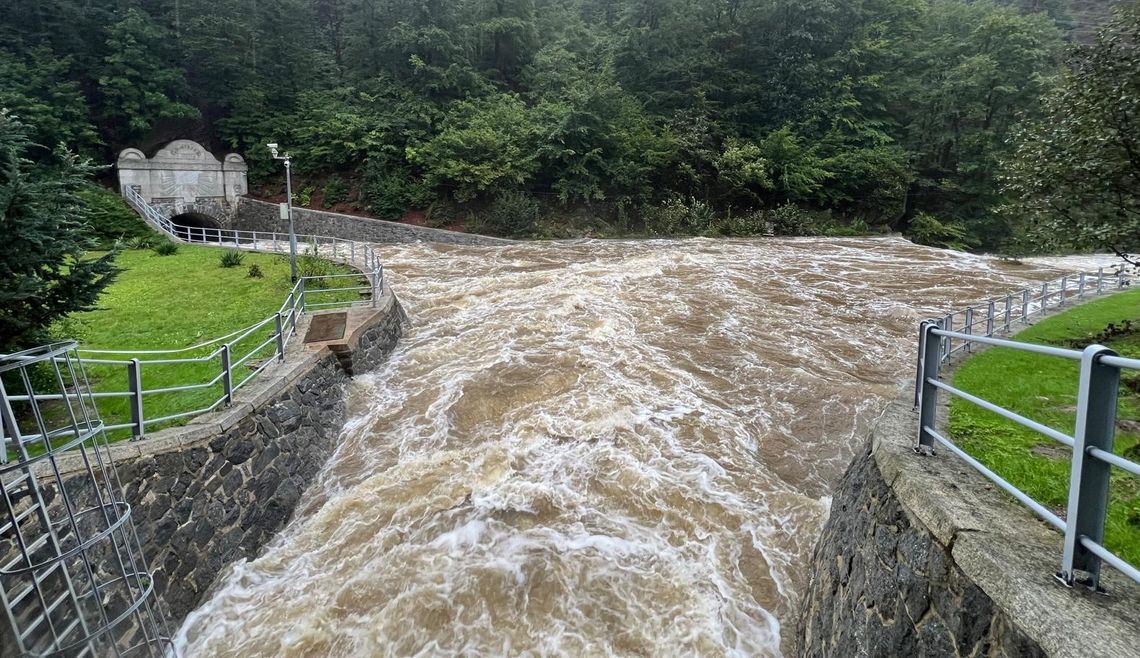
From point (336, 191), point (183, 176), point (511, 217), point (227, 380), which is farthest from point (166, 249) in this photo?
point (227, 380)

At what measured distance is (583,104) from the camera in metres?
32.4

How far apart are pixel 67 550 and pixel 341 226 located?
28.6m

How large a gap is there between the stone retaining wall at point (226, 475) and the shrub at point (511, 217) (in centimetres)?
2161

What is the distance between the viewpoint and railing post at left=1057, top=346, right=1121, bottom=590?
2293mm

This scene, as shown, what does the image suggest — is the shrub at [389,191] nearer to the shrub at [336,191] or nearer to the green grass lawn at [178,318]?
the shrub at [336,191]

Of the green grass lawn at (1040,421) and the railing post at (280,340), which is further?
the railing post at (280,340)

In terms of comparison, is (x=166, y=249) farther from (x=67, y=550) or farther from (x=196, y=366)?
(x=67, y=550)

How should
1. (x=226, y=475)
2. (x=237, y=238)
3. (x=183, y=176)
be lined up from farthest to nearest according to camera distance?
1. (x=183, y=176)
2. (x=237, y=238)
3. (x=226, y=475)

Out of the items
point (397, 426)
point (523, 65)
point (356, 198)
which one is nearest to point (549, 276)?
point (397, 426)

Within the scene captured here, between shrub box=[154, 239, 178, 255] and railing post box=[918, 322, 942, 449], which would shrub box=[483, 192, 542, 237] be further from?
railing post box=[918, 322, 942, 449]

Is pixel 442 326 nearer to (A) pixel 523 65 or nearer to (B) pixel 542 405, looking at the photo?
(B) pixel 542 405

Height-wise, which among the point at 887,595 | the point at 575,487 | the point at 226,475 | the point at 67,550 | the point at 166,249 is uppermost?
the point at 166,249

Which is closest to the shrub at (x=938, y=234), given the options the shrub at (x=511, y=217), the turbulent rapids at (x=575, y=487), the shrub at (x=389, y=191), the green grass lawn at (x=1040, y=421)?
the turbulent rapids at (x=575, y=487)

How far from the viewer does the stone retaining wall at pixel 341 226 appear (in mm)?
29891
